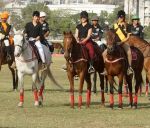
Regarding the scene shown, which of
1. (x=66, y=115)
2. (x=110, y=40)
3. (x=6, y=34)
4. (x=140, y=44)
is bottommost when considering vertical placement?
(x=66, y=115)

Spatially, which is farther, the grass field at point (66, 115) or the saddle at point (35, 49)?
the saddle at point (35, 49)

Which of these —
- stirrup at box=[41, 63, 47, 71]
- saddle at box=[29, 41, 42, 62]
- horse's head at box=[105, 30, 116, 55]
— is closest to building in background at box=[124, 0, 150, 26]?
stirrup at box=[41, 63, 47, 71]

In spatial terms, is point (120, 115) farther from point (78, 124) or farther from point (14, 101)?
point (14, 101)

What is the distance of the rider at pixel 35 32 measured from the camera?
67.9ft

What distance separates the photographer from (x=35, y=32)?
20781 mm

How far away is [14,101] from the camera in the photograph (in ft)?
71.2

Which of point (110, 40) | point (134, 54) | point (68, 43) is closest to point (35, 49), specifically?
point (68, 43)

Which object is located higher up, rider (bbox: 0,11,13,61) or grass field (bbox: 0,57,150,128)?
rider (bbox: 0,11,13,61)

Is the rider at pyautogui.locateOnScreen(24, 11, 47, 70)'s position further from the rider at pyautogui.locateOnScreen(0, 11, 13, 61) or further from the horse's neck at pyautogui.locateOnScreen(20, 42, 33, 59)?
the rider at pyautogui.locateOnScreen(0, 11, 13, 61)

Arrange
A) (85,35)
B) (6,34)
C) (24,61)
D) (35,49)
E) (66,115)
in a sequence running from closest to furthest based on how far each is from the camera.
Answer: (66,115) → (24,61) → (85,35) → (35,49) → (6,34)

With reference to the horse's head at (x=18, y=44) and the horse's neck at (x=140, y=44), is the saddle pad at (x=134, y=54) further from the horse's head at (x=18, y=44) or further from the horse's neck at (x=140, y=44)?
the horse's head at (x=18, y=44)

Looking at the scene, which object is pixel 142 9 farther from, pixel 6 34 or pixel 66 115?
pixel 66 115

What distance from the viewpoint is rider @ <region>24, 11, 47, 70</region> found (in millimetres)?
20703

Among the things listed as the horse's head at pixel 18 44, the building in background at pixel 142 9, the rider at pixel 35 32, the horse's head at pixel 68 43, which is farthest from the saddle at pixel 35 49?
the building in background at pixel 142 9
